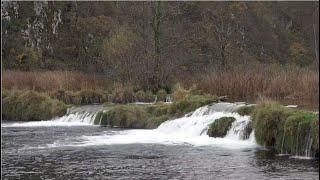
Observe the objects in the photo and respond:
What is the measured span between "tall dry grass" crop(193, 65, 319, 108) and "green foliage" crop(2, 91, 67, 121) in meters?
7.96

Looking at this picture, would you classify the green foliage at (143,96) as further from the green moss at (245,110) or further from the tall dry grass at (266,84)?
the green moss at (245,110)

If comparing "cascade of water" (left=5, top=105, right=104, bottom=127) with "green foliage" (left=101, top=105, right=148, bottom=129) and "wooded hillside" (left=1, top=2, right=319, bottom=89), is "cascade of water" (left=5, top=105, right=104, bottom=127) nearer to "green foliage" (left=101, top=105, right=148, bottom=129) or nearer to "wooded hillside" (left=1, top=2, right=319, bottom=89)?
"green foliage" (left=101, top=105, right=148, bottom=129)

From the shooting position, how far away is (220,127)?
23.5 metres

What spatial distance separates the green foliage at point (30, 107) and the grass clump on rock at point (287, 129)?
14567 millimetres

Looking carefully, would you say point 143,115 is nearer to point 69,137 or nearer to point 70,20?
point 69,137

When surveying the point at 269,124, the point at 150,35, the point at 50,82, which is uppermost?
the point at 150,35

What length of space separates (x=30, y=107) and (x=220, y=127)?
14.4 m

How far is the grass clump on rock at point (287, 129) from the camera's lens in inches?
744

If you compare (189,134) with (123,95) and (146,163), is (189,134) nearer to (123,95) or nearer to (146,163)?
(146,163)

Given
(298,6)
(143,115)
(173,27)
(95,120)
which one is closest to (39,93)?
(95,120)

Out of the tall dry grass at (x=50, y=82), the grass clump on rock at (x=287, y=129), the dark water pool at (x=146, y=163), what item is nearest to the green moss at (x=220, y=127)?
the grass clump on rock at (x=287, y=129)

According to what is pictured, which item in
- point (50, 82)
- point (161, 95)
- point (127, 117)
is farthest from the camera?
point (50, 82)

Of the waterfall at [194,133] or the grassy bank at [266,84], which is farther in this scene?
the grassy bank at [266,84]

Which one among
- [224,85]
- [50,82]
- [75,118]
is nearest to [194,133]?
[224,85]
